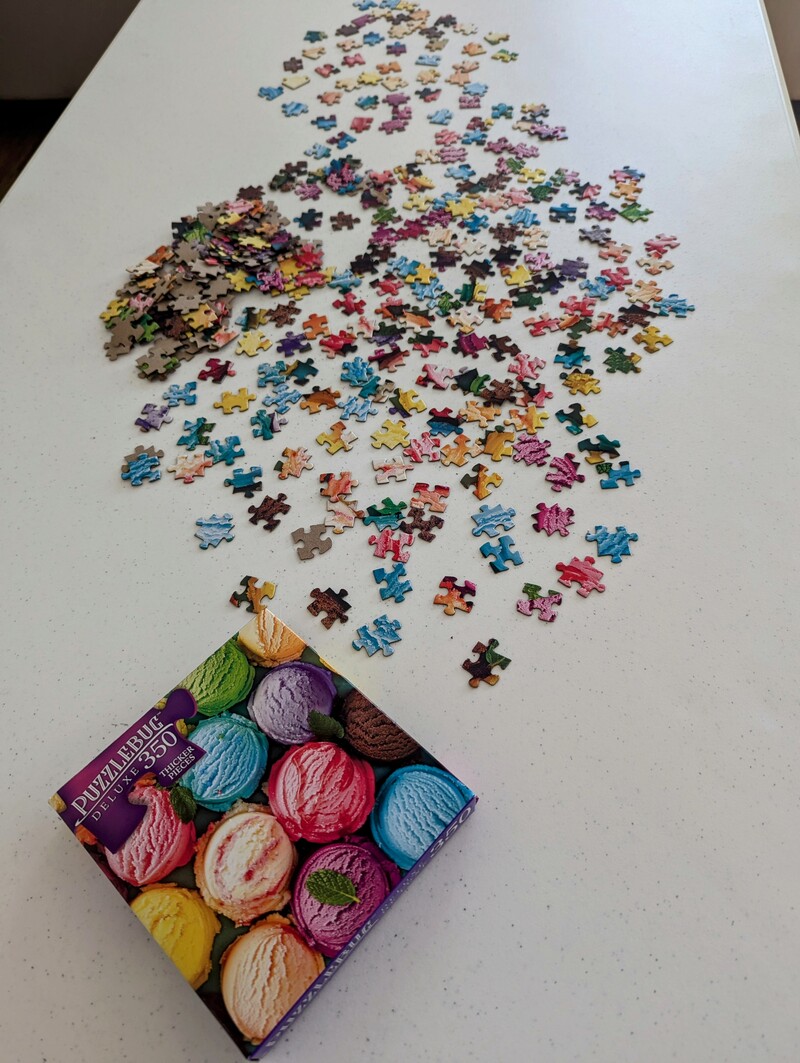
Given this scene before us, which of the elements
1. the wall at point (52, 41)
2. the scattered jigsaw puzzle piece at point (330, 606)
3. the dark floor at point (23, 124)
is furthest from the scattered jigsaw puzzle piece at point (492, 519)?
the dark floor at point (23, 124)

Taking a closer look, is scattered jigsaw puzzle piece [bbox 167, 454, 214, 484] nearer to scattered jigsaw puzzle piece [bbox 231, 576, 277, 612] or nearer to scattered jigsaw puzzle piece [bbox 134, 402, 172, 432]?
scattered jigsaw puzzle piece [bbox 134, 402, 172, 432]

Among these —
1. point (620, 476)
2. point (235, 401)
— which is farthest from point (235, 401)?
point (620, 476)

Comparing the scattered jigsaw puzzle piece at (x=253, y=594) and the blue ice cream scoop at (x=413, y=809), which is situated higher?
the scattered jigsaw puzzle piece at (x=253, y=594)

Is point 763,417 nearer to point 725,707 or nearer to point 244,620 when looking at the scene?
point 725,707

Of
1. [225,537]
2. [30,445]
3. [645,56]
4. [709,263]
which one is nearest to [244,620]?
[225,537]

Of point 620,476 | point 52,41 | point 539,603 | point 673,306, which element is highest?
point 52,41

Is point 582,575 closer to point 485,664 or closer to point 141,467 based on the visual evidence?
point 485,664

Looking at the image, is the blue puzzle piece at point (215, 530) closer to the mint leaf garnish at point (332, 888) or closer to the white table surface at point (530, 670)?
the white table surface at point (530, 670)
